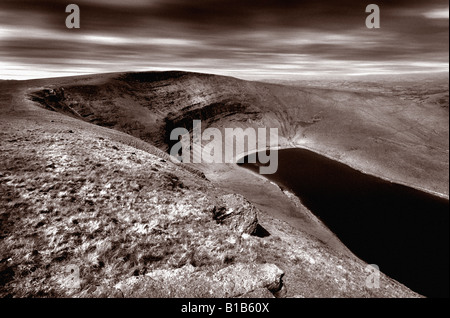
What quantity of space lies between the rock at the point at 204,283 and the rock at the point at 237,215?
2.68 meters

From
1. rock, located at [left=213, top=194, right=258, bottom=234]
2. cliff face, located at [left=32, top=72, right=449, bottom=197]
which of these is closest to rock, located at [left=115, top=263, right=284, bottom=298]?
rock, located at [left=213, top=194, right=258, bottom=234]

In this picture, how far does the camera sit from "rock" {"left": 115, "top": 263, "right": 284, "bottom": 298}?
9188 millimetres

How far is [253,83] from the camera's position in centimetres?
8212

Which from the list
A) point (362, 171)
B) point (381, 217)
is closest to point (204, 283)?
point (381, 217)

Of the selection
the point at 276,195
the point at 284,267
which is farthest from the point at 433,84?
the point at 284,267

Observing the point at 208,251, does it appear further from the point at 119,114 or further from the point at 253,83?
the point at 253,83

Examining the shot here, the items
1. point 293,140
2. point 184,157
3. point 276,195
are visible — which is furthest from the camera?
point 293,140

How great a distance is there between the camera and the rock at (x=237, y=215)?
43.0ft

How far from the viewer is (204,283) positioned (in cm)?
967

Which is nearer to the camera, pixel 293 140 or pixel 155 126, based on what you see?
pixel 155 126

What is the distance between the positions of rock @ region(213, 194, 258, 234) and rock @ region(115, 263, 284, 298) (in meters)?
2.68

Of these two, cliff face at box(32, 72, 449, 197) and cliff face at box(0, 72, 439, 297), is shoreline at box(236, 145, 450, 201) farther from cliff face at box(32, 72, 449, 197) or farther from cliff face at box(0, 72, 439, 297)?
cliff face at box(0, 72, 439, 297)

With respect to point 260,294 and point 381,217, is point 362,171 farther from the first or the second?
point 260,294
